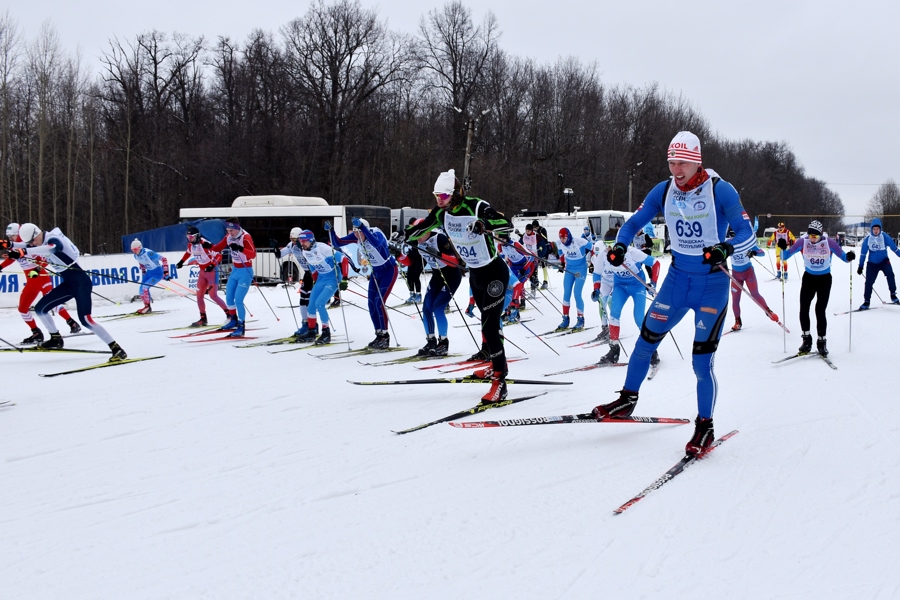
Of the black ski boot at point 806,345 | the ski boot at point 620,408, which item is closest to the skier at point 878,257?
the black ski boot at point 806,345

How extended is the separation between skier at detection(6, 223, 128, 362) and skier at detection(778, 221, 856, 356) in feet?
29.4

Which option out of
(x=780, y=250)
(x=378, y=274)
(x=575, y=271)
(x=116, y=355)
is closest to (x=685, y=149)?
(x=378, y=274)

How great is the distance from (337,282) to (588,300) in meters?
7.82

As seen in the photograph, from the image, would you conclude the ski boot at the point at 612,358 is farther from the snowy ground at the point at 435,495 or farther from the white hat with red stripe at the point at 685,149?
the white hat with red stripe at the point at 685,149

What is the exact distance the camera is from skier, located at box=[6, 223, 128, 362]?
8.59m

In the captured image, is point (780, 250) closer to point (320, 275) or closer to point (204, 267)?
point (320, 275)

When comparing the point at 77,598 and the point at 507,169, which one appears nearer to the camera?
the point at 77,598

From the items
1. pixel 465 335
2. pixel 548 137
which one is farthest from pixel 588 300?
pixel 548 137

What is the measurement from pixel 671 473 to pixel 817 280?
5869 mm

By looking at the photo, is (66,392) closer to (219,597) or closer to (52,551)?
(52,551)

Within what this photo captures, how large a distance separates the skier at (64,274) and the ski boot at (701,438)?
7318 mm

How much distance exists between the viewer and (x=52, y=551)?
331cm

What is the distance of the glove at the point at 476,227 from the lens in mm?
6134

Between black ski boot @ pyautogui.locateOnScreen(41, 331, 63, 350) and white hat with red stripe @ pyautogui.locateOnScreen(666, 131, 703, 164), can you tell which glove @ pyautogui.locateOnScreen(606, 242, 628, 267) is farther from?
black ski boot @ pyautogui.locateOnScreen(41, 331, 63, 350)
